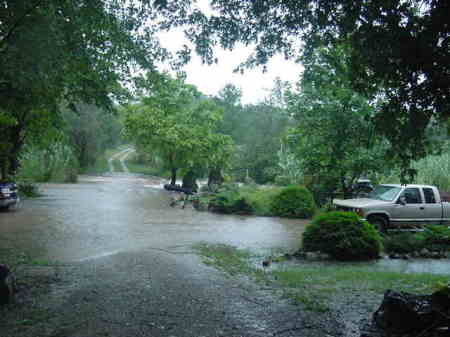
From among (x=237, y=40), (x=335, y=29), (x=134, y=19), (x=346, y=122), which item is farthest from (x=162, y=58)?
(x=346, y=122)

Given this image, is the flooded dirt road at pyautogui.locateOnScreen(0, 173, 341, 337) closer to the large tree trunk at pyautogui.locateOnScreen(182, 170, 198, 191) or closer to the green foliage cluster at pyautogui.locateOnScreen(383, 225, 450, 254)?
the green foliage cluster at pyautogui.locateOnScreen(383, 225, 450, 254)

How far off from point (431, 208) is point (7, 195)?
15631 millimetres

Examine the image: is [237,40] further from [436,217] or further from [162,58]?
[436,217]

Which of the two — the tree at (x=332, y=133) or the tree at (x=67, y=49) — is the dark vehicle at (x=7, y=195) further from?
the tree at (x=332, y=133)

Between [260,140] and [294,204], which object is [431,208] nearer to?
[294,204]

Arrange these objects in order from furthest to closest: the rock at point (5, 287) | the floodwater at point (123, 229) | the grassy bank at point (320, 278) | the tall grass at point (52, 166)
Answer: the tall grass at point (52, 166)
the floodwater at point (123, 229)
the grassy bank at point (320, 278)
the rock at point (5, 287)

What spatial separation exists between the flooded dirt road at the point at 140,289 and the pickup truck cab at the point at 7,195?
2695mm

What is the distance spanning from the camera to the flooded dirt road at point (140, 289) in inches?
177

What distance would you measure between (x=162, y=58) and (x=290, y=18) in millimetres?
2924

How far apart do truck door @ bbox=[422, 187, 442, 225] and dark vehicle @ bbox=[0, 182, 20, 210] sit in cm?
1540

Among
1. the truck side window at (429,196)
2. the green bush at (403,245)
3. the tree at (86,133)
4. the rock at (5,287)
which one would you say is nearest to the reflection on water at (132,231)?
the green bush at (403,245)

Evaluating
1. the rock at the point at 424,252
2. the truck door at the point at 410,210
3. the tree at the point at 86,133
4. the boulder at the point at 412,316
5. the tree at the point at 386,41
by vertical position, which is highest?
the tree at the point at 86,133

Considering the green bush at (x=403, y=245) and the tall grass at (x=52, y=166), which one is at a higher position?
the tall grass at (x=52, y=166)

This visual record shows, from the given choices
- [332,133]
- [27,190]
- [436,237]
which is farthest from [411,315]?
[27,190]
